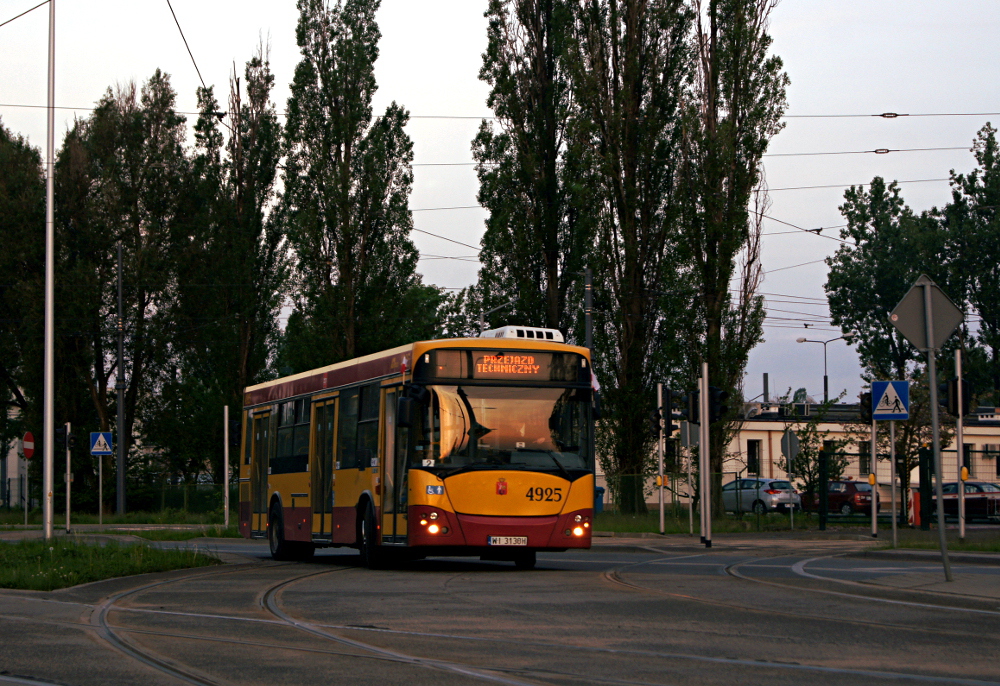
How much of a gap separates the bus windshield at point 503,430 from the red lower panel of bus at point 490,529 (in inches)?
24.2

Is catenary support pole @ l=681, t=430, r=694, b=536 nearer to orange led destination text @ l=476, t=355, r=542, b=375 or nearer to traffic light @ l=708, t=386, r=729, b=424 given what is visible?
traffic light @ l=708, t=386, r=729, b=424

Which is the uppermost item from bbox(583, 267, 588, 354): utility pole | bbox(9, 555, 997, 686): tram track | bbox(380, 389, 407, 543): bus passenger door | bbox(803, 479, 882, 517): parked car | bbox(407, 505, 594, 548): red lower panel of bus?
bbox(583, 267, 588, 354): utility pole

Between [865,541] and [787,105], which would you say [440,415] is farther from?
[787,105]

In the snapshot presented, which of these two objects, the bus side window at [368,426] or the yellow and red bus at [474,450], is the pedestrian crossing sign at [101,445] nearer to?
the yellow and red bus at [474,450]

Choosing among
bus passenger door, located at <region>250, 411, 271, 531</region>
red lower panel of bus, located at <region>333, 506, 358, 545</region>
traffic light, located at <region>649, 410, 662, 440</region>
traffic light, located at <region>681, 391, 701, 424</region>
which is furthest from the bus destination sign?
traffic light, located at <region>649, 410, 662, 440</region>

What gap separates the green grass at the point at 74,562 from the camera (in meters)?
15.6

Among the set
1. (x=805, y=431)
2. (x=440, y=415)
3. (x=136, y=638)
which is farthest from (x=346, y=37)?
(x=136, y=638)

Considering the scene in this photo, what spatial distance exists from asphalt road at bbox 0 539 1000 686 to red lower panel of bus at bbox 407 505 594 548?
1.49 feet

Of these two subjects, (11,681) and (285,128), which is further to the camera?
(285,128)

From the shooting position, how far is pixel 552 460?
17750 millimetres

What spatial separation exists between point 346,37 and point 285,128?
363 cm

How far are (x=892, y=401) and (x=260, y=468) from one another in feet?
34.9

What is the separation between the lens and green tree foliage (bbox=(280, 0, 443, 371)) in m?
44.5

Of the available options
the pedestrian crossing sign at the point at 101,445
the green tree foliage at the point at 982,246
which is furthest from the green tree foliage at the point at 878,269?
the pedestrian crossing sign at the point at 101,445
